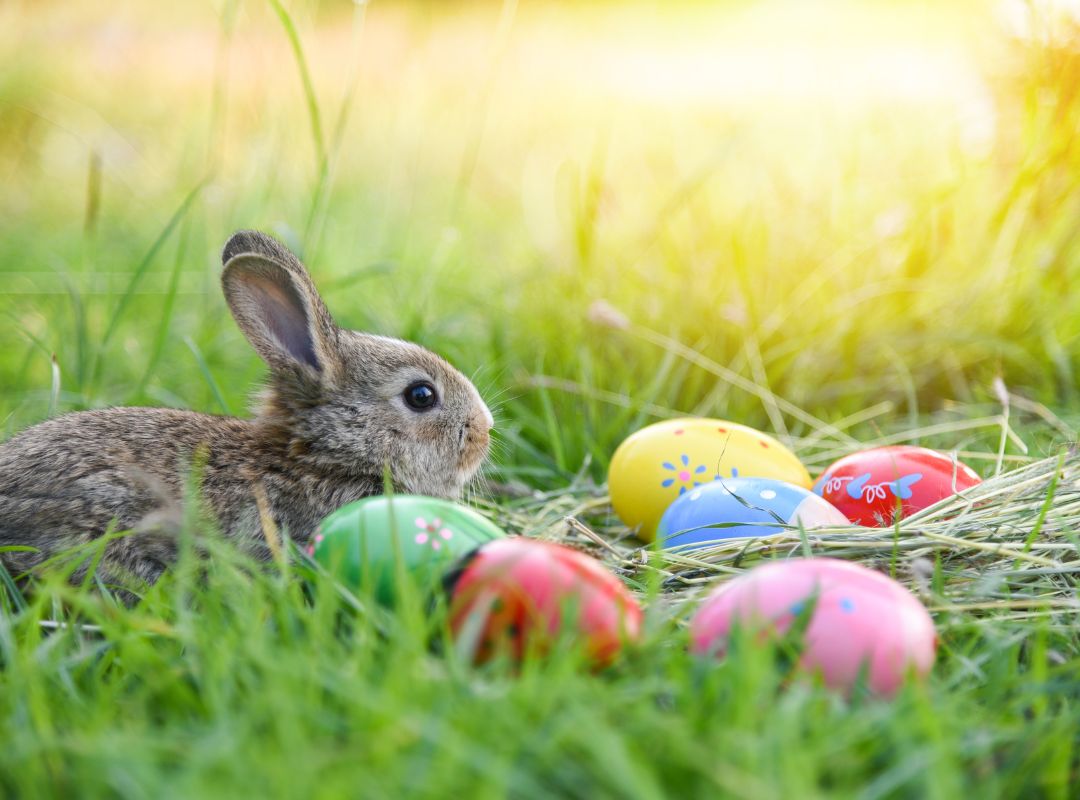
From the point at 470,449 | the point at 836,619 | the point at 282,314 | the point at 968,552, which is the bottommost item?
the point at 470,449

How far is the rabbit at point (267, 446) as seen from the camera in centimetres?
257

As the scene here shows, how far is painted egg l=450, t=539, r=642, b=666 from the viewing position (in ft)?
6.14

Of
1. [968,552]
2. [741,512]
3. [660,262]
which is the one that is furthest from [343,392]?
→ [660,262]

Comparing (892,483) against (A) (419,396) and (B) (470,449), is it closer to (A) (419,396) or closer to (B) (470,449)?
(B) (470,449)

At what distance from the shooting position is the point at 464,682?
5.56 feet

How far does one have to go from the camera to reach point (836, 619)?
189cm

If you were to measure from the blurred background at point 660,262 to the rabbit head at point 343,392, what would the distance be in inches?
20.0

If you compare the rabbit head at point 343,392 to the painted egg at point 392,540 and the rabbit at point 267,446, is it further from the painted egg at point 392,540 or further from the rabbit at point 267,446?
the painted egg at point 392,540

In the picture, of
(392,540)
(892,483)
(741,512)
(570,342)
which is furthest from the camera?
(570,342)

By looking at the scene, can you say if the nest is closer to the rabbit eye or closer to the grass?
the grass

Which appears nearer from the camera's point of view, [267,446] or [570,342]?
[267,446]

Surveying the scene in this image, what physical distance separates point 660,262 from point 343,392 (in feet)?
7.15

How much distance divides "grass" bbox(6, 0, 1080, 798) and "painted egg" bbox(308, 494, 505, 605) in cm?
9

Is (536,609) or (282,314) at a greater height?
(282,314)
